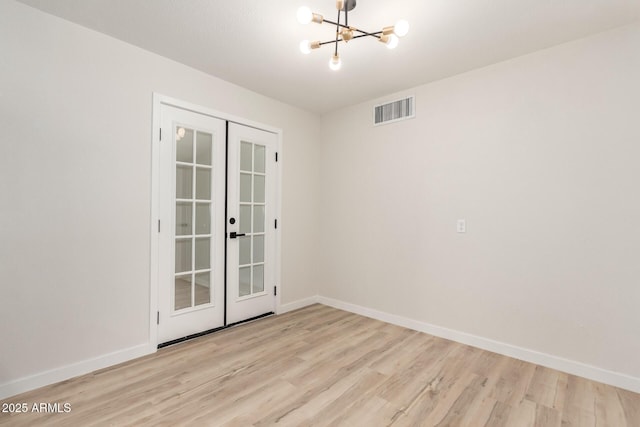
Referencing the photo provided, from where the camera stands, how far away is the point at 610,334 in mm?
2318

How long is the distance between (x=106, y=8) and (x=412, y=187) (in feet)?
10.2

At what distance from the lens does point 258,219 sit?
3703mm

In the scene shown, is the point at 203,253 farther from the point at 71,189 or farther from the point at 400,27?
the point at 400,27

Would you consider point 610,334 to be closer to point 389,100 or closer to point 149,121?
point 389,100

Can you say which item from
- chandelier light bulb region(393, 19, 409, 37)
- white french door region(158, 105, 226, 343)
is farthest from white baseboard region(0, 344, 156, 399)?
chandelier light bulb region(393, 19, 409, 37)

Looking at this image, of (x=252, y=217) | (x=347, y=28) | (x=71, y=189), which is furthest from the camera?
(x=252, y=217)

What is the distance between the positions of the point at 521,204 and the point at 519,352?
1327 mm

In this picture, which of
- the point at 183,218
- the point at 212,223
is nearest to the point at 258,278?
the point at 212,223

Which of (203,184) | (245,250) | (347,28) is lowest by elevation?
(245,250)

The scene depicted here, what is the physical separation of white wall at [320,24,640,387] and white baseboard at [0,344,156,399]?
8.26ft

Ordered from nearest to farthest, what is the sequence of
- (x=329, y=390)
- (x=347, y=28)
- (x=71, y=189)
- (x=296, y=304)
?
(x=347, y=28)
(x=329, y=390)
(x=71, y=189)
(x=296, y=304)

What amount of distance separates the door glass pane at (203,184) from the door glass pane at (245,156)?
44 cm

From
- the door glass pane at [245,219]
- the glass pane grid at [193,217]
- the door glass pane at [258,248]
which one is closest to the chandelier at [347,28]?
the glass pane grid at [193,217]

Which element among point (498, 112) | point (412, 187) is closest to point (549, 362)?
point (412, 187)
